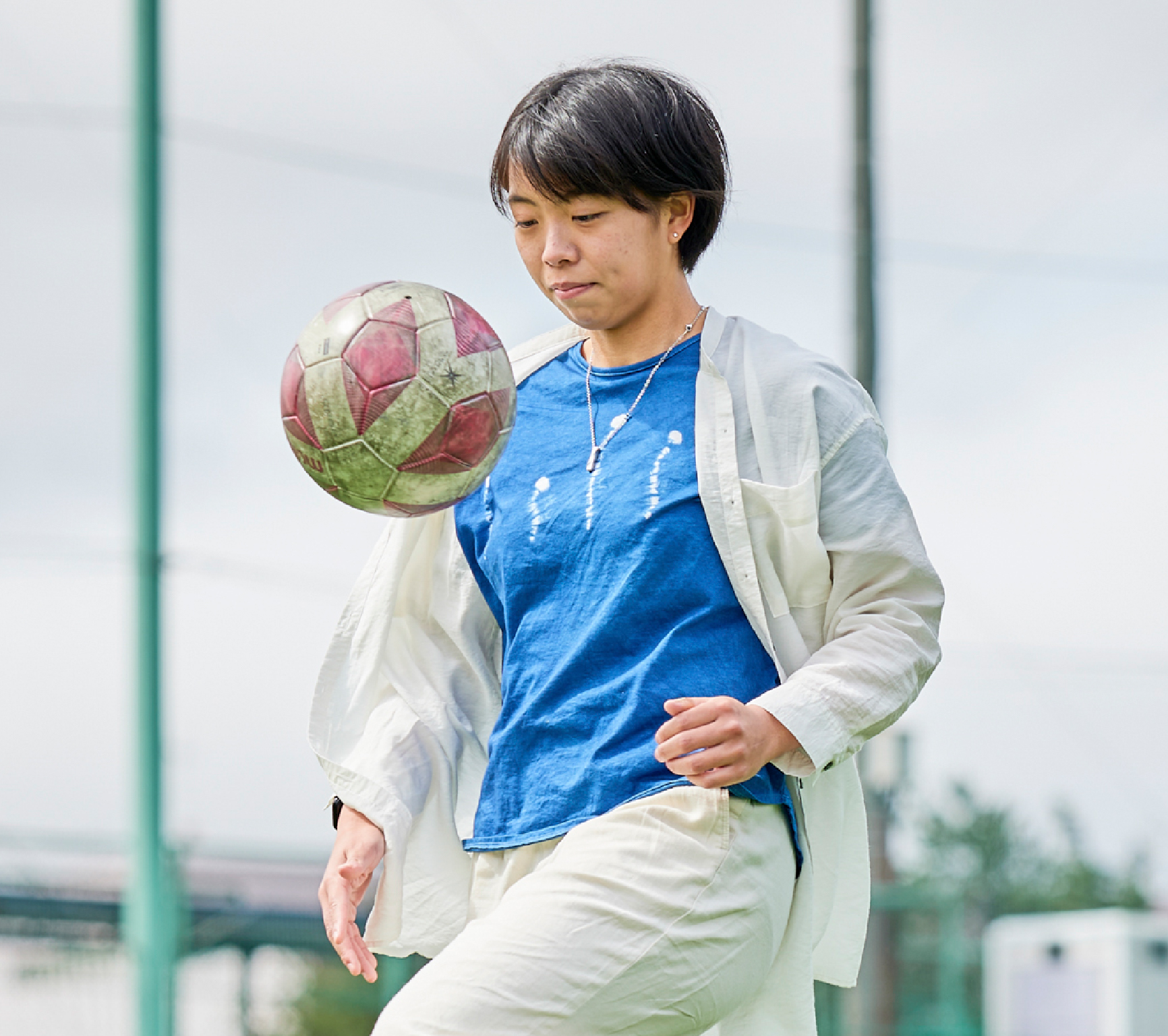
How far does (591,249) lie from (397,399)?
1.17 ft

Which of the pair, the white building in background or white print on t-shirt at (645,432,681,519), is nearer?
white print on t-shirt at (645,432,681,519)

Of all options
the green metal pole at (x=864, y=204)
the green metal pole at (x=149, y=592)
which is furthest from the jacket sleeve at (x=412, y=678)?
the green metal pole at (x=864, y=204)

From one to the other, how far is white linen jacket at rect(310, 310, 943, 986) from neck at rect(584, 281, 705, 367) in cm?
5

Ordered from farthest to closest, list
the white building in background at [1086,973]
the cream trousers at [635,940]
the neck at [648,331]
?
the white building in background at [1086,973] < the neck at [648,331] < the cream trousers at [635,940]

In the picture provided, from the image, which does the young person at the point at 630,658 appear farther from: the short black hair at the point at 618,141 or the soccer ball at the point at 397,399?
the soccer ball at the point at 397,399

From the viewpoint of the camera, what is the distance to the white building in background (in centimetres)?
1362

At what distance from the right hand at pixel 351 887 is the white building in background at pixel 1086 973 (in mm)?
10691

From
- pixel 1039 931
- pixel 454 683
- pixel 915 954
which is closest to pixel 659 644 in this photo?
pixel 454 683

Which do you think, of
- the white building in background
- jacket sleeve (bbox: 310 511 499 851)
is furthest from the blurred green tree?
jacket sleeve (bbox: 310 511 499 851)

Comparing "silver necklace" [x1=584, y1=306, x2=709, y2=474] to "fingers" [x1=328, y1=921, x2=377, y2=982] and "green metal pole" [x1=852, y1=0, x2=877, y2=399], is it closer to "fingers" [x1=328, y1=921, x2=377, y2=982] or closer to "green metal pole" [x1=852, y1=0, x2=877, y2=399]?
"fingers" [x1=328, y1=921, x2=377, y2=982]

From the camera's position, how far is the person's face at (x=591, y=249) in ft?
8.48

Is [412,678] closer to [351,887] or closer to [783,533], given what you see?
[351,887]

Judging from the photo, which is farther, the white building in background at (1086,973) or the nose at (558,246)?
the white building in background at (1086,973)

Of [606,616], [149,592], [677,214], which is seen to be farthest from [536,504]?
[149,592]
